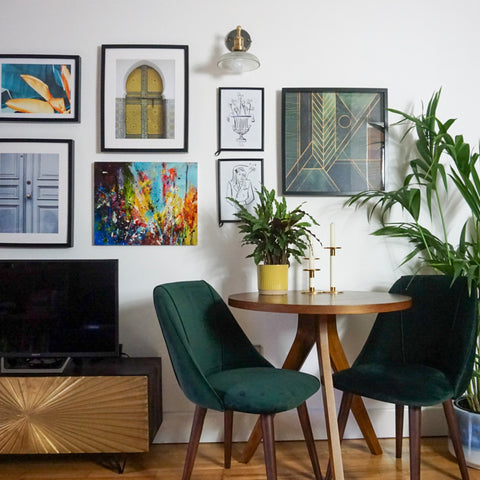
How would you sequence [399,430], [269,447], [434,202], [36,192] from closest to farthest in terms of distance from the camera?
[269,447]
[399,430]
[36,192]
[434,202]

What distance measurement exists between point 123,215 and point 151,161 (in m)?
0.34

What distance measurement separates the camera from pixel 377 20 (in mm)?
2725

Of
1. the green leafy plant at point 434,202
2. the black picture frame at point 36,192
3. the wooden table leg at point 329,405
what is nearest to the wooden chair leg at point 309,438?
the wooden table leg at point 329,405

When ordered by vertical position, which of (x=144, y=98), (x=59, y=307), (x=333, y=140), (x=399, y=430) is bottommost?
(x=399, y=430)

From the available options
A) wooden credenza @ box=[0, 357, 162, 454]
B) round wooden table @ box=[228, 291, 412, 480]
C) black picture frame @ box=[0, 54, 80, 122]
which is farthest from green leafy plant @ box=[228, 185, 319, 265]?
black picture frame @ box=[0, 54, 80, 122]

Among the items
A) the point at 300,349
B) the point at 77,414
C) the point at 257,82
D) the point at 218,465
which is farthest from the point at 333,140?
the point at 77,414

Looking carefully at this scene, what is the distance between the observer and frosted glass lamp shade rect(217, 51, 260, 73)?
249 cm

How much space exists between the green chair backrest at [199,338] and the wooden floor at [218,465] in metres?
0.50

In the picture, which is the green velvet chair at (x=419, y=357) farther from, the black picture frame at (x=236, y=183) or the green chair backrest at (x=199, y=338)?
the black picture frame at (x=236, y=183)

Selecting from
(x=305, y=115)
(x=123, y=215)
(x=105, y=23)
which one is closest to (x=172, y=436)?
(x=123, y=215)

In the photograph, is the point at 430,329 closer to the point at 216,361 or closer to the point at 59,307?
the point at 216,361

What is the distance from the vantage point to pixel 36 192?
2621mm

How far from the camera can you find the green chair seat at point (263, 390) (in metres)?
1.75

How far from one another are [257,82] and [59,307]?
163 centimetres
